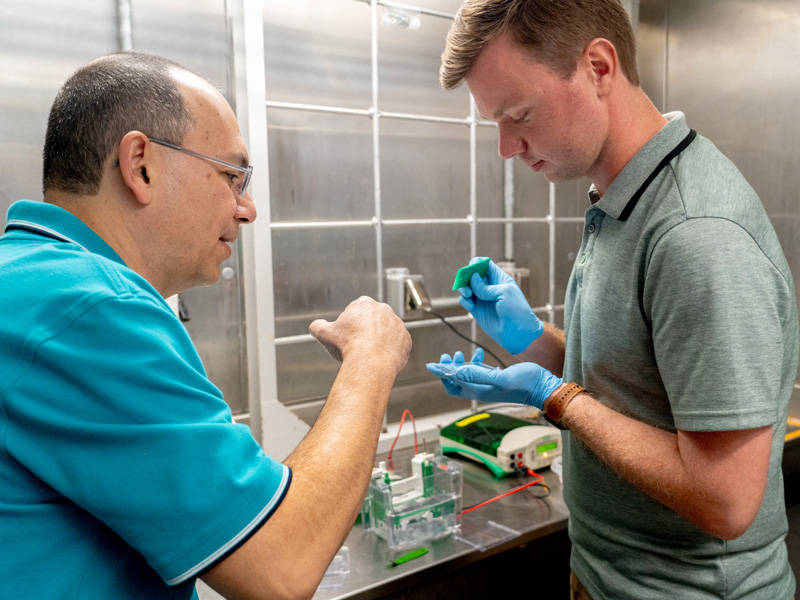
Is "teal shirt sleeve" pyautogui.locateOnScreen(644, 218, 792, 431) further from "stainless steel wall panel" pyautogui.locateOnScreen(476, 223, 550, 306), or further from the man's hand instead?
"stainless steel wall panel" pyautogui.locateOnScreen(476, 223, 550, 306)

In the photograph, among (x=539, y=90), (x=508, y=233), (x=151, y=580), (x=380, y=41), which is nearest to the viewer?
(x=151, y=580)

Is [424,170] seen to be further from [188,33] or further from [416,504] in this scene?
[416,504]

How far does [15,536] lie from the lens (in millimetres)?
599

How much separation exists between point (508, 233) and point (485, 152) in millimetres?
358

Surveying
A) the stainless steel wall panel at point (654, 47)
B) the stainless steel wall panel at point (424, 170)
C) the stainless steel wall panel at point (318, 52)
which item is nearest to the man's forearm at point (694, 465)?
the stainless steel wall panel at point (424, 170)

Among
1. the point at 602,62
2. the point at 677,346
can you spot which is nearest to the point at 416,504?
the point at 677,346

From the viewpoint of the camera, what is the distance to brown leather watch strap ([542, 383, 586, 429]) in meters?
1.03

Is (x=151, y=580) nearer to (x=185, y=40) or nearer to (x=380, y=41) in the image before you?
(x=185, y=40)

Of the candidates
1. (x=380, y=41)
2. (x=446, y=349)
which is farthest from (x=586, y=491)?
(x=380, y=41)

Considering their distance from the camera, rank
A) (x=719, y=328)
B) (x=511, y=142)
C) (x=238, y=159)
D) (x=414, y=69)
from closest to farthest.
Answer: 1. (x=719, y=328)
2. (x=238, y=159)
3. (x=511, y=142)
4. (x=414, y=69)

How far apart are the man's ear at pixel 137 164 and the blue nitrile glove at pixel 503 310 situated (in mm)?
833

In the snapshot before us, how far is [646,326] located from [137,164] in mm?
824

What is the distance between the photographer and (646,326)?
0.94m

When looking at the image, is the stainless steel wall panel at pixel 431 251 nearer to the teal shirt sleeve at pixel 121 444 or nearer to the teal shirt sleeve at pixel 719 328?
the teal shirt sleeve at pixel 719 328
